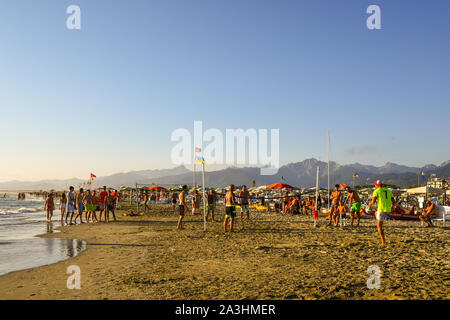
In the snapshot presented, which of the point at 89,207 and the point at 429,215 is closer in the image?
the point at 429,215

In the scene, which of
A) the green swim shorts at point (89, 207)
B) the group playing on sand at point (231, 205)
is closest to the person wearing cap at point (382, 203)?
the group playing on sand at point (231, 205)

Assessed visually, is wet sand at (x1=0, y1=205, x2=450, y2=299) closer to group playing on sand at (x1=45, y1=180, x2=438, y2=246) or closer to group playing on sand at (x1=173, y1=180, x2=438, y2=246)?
group playing on sand at (x1=173, y1=180, x2=438, y2=246)

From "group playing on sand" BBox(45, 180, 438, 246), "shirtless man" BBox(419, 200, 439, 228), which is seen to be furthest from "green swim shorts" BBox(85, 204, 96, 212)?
"shirtless man" BBox(419, 200, 439, 228)

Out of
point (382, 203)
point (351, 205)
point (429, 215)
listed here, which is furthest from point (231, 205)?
point (429, 215)

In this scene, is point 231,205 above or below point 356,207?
above

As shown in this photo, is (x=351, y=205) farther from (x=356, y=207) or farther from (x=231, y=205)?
(x=231, y=205)

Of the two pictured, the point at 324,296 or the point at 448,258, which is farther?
the point at 448,258

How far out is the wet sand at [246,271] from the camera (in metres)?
4.75

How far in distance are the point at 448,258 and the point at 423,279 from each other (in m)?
2.26

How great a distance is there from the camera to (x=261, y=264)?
6586mm

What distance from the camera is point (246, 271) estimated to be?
236 inches

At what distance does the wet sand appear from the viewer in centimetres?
475
